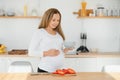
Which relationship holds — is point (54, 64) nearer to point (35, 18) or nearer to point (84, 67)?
point (84, 67)

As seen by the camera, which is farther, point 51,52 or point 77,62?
point 77,62

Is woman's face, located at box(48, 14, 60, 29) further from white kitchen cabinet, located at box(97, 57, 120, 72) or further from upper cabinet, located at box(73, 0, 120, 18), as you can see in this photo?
upper cabinet, located at box(73, 0, 120, 18)

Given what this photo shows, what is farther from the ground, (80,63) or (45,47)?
(45,47)

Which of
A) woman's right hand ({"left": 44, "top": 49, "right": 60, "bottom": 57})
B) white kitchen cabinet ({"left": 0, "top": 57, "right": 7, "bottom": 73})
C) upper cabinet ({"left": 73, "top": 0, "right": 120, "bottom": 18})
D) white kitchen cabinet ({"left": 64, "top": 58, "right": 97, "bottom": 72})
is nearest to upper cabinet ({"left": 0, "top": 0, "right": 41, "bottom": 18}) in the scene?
upper cabinet ({"left": 73, "top": 0, "right": 120, "bottom": 18})

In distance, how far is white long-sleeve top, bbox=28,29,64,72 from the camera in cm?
302

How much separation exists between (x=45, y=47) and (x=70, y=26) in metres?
2.08

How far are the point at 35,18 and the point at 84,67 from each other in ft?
4.38

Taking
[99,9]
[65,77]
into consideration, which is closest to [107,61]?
[99,9]

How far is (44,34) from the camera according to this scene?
3.07 m

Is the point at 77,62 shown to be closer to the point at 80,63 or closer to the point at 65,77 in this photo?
the point at 80,63

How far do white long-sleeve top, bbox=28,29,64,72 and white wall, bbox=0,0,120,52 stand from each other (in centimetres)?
202

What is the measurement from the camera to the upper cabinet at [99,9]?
4895 millimetres

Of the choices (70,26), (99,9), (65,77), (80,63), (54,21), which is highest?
(99,9)

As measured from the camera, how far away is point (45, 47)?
3076 mm
